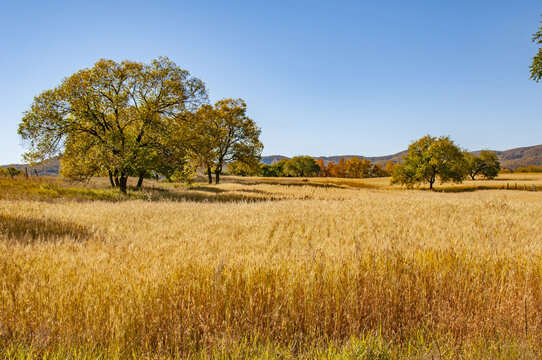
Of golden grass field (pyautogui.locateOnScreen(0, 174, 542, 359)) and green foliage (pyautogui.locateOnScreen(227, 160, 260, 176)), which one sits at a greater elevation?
green foliage (pyautogui.locateOnScreen(227, 160, 260, 176))

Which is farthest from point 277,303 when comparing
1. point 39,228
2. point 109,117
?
point 109,117

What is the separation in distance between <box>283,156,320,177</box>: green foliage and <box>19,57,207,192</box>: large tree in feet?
328

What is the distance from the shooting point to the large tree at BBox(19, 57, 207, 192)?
17.2 meters

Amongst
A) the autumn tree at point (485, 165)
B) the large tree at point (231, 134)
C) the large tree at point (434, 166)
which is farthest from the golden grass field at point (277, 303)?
the autumn tree at point (485, 165)

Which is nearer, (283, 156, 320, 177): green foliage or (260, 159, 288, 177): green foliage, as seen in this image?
(283, 156, 320, 177): green foliage

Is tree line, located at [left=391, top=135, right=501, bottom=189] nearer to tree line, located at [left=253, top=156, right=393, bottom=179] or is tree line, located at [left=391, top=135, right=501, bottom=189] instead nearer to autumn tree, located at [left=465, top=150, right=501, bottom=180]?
autumn tree, located at [left=465, top=150, right=501, bottom=180]

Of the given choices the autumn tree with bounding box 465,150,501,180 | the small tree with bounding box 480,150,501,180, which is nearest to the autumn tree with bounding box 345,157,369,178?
the autumn tree with bounding box 465,150,501,180

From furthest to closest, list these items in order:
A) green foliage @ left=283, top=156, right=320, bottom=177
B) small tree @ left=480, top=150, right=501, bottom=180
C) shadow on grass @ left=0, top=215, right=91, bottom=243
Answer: green foliage @ left=283, top=156, right=320, bottom=177 → small tree @ left=480, top=150, right=501, bottom=180 → shadow on grass @ left=0, top=215, right=91, bottom=243

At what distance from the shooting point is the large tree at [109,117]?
678 inches

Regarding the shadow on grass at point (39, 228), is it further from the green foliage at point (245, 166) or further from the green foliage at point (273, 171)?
Result: the green foliage at point (273, 171)

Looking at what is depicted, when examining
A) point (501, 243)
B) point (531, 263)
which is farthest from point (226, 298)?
point (501, 243)

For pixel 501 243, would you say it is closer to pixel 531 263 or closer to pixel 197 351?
pixel 531 263

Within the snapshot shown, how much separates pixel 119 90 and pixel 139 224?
17.5 metres

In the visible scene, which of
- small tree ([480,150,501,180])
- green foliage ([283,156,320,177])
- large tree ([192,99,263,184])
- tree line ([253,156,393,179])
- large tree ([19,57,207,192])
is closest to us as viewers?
large tree ([19,57,207,192])
